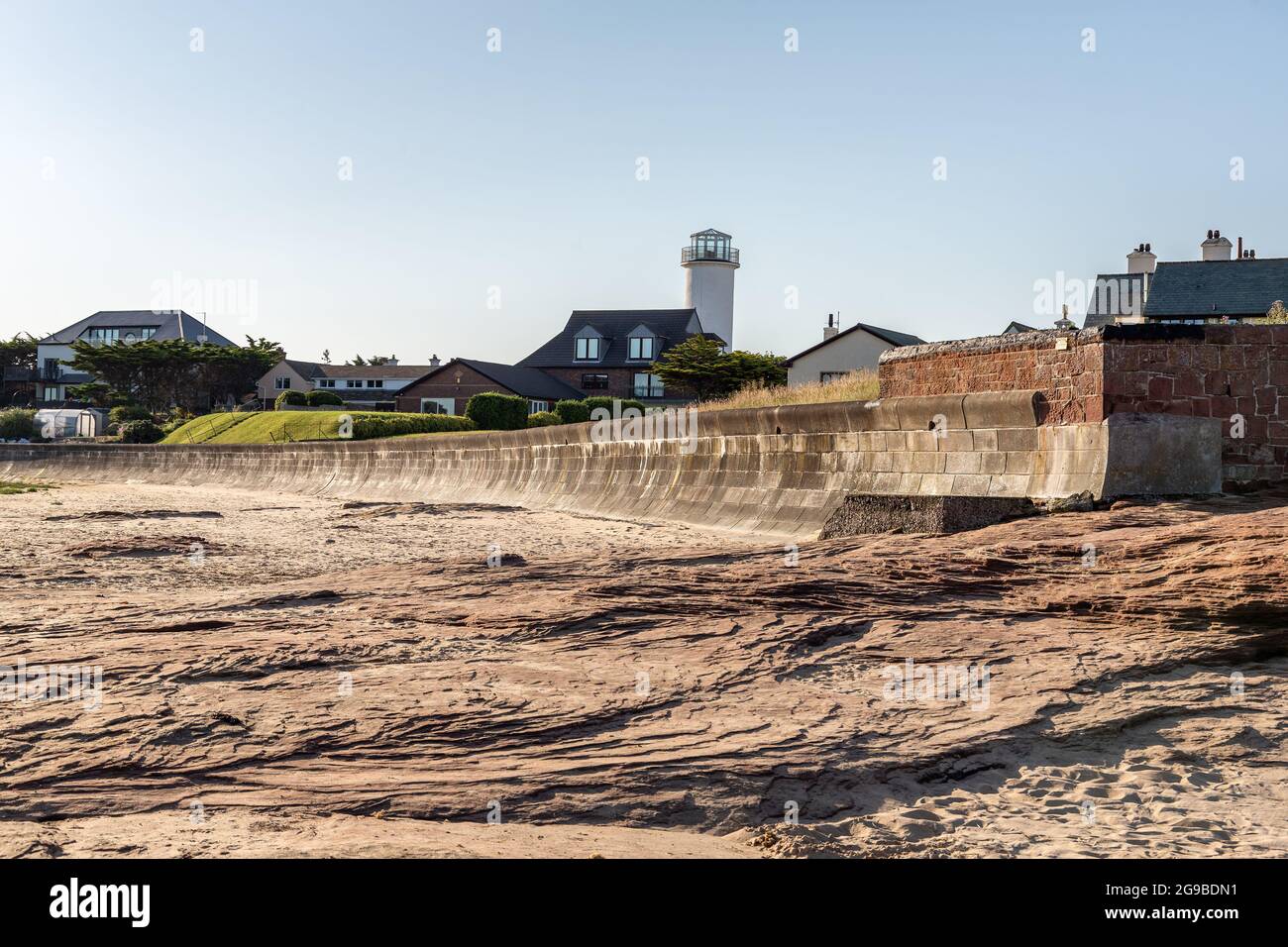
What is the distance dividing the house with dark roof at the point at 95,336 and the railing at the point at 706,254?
132 feet

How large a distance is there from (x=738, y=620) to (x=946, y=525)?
3.38 meters

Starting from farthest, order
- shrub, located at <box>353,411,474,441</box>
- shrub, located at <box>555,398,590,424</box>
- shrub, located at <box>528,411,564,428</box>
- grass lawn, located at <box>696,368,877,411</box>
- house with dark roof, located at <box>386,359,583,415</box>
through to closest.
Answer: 1. house with dark roof, located at <box>386,359,583,415</box>
2. shrub, located at <box>528,411,564,428</box>
3. shrub, located at <box>555,398,590,424</box>
4. shrub, located at <box>353,411,474,441</box>
5. grass lawn, located at <box>696,368,877,411</box>

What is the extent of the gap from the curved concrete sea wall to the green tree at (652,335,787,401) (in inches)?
1201

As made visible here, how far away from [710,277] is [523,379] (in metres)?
16.5

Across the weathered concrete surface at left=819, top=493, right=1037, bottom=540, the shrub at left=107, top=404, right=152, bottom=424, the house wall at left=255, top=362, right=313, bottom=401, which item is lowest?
the weathered concrete surface at left=819, top=493, right=1037, bottom=540

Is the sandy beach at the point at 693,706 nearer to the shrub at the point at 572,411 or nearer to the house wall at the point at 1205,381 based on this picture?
the house wall at the point at 1205,381

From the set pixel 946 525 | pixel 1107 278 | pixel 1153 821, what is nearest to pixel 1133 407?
pixel 946 525

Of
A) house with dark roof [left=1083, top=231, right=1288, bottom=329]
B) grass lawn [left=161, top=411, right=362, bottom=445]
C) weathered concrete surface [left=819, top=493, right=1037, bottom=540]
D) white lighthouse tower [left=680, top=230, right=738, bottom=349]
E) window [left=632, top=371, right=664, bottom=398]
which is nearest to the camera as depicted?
weathered concrete surface [left=819, top=493, right=1037, bottom=540]

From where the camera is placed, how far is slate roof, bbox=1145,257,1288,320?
36.4 metres

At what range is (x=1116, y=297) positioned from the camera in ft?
144

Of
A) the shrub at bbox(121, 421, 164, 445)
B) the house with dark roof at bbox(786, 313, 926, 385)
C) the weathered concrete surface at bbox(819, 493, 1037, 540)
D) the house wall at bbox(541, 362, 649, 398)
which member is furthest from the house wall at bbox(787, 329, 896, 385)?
the weathered concrete surface at bbox(819, 493, 1037, 540)

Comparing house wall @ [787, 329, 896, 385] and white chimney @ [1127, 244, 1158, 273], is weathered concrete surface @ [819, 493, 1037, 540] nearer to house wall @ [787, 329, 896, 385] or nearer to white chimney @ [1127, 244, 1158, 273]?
house wall @ [787, 329, 896, 385]

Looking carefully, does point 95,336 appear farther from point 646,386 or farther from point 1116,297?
point 1116,297
